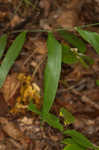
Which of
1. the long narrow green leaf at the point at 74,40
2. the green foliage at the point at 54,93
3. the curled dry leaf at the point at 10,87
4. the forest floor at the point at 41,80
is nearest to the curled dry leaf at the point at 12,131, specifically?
the forest floor at the point at 41,80

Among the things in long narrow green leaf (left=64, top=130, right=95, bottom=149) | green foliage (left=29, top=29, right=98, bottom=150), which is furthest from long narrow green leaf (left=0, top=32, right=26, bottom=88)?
long narrow green leaf (left=64, top=130, right=95, bottom=149)

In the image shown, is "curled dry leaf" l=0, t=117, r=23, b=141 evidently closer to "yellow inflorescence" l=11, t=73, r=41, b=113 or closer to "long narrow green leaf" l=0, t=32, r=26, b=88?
"yellow inflorescence" l=11, t=73, r=41, b=113

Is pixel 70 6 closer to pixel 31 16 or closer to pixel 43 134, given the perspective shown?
pixel 31 16

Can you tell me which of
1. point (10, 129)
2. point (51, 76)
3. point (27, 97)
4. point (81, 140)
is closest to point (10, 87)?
point (27, 97)

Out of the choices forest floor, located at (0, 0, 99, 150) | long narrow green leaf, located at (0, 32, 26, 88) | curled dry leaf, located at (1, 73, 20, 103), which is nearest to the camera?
long narrow green leaf, located at (0, 32, 26, 88)

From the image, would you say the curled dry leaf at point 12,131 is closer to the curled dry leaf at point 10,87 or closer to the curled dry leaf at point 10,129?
the curled dry leaf at point 10,129

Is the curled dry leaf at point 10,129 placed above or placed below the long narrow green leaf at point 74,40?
below
